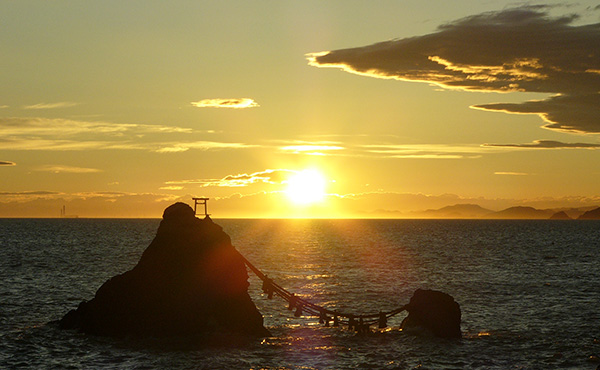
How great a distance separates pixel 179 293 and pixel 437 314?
635 inches

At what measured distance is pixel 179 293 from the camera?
40375 mm

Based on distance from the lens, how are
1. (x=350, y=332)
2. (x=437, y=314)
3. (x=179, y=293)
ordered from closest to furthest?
(x=179, y=293)
(x=437, y=314)
(x=350, y=332)

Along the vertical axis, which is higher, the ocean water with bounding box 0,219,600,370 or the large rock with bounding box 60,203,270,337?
the large rock with bounding box 60,203,270,337

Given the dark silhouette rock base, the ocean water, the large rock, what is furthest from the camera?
the dark silhouette rock base

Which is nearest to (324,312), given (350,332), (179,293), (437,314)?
(350,332)

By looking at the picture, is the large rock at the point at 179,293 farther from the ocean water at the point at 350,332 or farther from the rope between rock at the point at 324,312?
the rope between rock at the point at 324,312

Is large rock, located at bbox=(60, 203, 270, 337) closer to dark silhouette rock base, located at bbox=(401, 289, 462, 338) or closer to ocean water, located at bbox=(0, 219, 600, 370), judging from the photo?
ocean water, located at bbox=(0, 219, 600, 370)

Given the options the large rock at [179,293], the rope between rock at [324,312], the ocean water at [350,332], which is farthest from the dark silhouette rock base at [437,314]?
the large rock at [179,293]

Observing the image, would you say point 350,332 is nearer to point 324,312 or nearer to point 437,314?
point 324,312

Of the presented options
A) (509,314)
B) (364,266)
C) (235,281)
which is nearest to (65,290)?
(235,281)

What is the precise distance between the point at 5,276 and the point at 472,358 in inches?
2270

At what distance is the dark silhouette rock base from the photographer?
42.2m

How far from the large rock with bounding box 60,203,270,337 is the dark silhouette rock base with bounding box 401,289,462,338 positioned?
32.8ft

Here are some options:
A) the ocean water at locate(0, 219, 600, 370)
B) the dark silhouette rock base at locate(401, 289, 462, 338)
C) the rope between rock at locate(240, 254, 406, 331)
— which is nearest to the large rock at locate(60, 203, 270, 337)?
the ocean water at locate(0, 219, 600, 370)
